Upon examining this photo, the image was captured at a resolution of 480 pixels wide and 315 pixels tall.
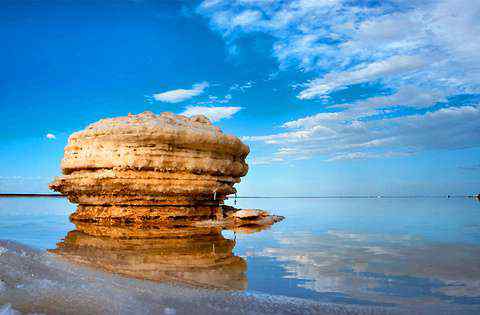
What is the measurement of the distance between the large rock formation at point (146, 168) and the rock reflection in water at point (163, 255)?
3.55 feet

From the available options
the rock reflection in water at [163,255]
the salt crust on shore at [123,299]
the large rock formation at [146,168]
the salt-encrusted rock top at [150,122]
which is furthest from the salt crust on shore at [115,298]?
the salt-encrusted rock top at [150,122]

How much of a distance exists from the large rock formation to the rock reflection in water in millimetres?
1082

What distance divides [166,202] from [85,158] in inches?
96.6

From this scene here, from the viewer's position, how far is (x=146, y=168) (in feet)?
31.4

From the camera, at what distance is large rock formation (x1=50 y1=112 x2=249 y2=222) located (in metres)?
9.54

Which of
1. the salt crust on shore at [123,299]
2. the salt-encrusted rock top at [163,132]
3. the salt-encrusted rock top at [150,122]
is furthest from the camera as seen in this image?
the salt-encrusted rock top at [150,122]

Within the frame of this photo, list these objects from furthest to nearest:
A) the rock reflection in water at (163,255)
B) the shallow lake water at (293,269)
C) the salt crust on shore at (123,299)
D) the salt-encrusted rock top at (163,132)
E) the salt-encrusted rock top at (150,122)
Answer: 1. the salt-encrusted rock top at (150,122)
2. the salt-encrusted rock top at (163,132)
3. the rock reflection in water at (163,255)
4. the shallow lake water at (293,269)
5. the salt crust on shore at (123,299)

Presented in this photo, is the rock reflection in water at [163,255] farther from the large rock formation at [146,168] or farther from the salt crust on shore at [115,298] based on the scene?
the large rock formation at [146,168]

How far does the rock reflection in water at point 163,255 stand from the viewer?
13.5 feet

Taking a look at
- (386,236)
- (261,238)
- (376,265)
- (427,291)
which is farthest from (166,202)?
(427,291)

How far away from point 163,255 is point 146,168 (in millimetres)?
4391

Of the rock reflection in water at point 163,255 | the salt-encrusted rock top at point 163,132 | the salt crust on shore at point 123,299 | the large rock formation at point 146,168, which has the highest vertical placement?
the salt-encrusted rock top at point 163,132

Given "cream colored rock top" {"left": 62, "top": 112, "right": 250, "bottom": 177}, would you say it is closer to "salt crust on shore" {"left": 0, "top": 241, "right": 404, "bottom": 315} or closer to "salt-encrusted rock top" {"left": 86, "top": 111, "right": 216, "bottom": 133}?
"salt-encrusted rock top" {"left": 86, "top": 111, "right": 216, "bottom": 133}

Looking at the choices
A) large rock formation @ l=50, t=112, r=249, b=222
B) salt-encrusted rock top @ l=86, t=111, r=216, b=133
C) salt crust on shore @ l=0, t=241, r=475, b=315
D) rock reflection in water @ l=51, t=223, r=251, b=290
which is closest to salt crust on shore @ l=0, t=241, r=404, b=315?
salt crust on shore @ l=0, t=241, r=475, b=315
